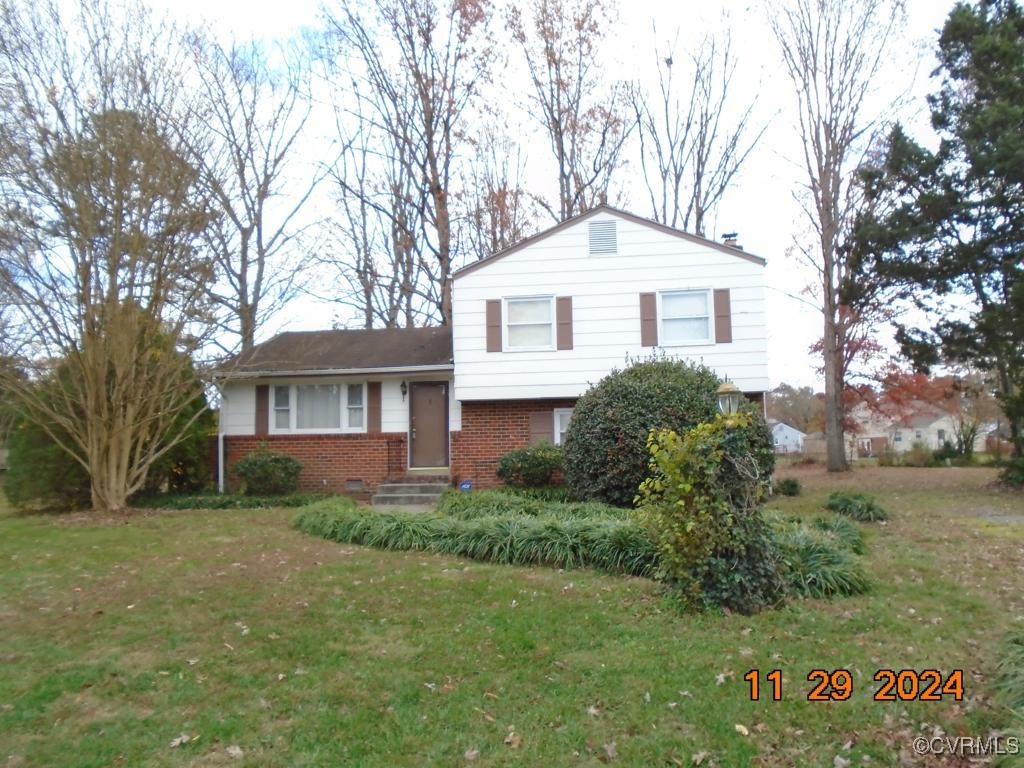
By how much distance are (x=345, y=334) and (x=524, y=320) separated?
5.70 meters

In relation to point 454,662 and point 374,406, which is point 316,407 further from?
point 454,662

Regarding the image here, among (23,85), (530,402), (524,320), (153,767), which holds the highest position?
(23,85)

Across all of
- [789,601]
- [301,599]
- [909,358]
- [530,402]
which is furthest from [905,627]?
[909,358]

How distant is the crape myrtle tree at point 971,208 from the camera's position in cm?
1469

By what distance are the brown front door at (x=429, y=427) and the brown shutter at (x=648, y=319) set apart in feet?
14.1

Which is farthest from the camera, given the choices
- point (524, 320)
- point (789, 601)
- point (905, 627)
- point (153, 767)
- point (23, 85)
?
point (524, 320)

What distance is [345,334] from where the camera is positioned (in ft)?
61.7

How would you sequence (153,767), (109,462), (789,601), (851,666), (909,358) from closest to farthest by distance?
(153,767)
(851,666)
(789,601)
(109,462)
(909,358)

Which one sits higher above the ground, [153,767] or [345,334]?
[345,334]

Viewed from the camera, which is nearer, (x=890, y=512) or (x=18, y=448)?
(x=890, y=512)

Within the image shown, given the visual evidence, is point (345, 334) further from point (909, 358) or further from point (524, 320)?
point (909, 358)

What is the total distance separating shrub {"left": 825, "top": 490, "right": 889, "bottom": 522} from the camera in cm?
1115

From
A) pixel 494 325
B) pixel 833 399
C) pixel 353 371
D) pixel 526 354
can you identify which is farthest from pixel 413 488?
pixel 833 399

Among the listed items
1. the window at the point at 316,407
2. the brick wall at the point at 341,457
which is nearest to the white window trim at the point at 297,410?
the window at the point at 316,407
